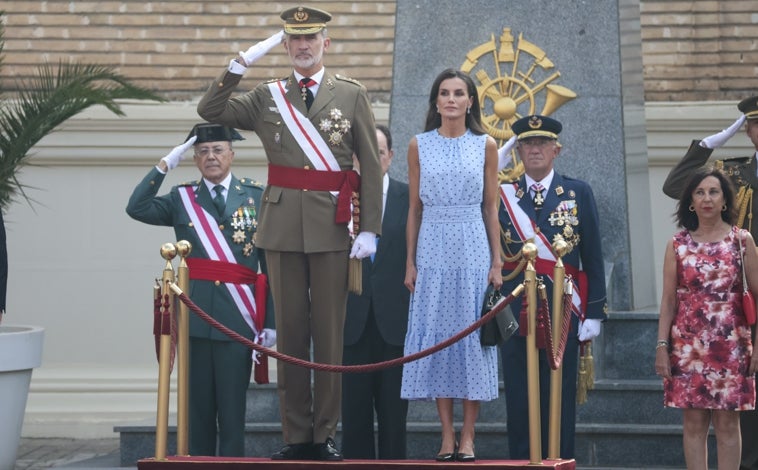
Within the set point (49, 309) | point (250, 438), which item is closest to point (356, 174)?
Answer: point (250, 438)

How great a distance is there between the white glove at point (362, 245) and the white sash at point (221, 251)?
3.87 ft

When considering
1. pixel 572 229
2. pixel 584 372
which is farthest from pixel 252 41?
pixel 584 372

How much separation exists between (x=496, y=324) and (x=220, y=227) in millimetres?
1636

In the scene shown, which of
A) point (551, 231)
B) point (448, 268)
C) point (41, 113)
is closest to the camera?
point (448, 268)

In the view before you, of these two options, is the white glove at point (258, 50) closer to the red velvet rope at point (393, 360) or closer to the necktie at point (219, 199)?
the red velvet rope at point (393, 360)

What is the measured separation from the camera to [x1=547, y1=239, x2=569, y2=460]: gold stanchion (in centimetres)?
736

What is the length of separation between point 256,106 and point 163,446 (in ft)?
4.77

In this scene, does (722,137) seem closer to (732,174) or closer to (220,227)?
(732,174)

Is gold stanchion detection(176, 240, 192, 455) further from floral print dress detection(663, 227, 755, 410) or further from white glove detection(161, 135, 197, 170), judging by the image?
floral print dress detection(663, 227, 755, 410)

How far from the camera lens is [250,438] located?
30.4 feet

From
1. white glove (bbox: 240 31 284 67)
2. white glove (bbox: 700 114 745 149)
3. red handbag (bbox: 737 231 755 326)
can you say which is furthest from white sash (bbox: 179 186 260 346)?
white glove (bbox: 700 114 745 149)

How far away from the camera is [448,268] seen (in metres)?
7.79

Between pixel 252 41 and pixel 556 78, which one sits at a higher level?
pixel 252 41

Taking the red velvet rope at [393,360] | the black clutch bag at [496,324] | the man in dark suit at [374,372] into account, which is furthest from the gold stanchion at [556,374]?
the man in dark suit at [374,372]
